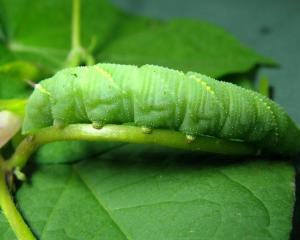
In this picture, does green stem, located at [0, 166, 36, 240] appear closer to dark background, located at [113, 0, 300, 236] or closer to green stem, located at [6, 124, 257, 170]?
green stem, located at [6, 124, 257, 170]

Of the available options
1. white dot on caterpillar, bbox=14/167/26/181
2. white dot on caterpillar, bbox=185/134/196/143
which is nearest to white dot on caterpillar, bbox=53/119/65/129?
white dot on caterpillar, bbox=14/167/26/181

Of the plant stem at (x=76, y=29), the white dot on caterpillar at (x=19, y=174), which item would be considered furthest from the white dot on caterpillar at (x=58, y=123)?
the plant stem at (x=76, y=29)

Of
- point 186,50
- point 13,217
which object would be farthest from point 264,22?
point 13,217

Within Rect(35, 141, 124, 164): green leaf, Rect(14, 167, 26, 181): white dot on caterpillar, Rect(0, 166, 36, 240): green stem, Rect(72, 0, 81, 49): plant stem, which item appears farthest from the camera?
Rect(72, 0, 81, 49): plant stem

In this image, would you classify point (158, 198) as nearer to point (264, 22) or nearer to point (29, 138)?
point (29, 138)

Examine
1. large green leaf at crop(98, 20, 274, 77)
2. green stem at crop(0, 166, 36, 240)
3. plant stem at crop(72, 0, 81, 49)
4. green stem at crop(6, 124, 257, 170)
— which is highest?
plant stem at crop(72, 0, 81, 49)

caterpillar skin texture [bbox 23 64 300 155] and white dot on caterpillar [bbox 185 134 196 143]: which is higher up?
caterpillar skin texture [bbox 23 64 300 155]

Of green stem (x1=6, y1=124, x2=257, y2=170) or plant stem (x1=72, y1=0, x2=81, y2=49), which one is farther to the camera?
plant stem (x1=72, y1=0, x2=81, y2=49)
